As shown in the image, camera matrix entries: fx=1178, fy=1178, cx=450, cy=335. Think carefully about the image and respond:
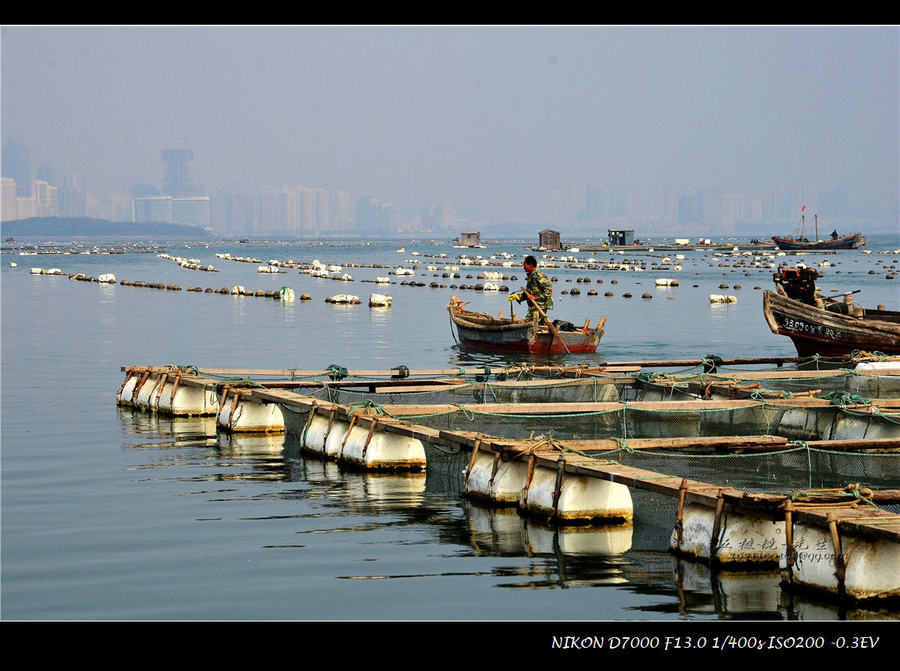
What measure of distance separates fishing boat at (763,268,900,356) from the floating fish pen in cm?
702

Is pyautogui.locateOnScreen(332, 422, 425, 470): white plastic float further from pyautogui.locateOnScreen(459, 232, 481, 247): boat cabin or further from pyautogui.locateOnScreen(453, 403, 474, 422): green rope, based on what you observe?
pyautogui.locateOnScreen(459, 232, 481, 247): boat cabin

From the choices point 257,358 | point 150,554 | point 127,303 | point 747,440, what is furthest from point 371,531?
point 127,303

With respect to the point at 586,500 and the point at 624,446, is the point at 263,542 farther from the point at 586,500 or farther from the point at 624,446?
the point at 624,446

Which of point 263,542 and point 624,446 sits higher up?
point 624,446

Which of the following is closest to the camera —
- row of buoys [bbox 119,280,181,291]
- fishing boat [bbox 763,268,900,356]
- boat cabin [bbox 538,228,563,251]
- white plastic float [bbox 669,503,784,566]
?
white plastic float [bbox 669,503,784,566]

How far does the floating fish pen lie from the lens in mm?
10164

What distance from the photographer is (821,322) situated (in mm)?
29750

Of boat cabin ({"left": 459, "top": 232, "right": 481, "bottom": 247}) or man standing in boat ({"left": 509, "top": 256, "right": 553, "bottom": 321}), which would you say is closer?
man standing in boat ({"left": 509, "top": 256, "right": 553, "bottom": 321})

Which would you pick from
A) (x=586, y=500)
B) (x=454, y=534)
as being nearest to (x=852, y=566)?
(x=586, y=500)

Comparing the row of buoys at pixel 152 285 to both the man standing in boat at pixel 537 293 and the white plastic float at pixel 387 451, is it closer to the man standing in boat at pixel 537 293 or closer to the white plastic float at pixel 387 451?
the man standing in boat at pixel 537 293

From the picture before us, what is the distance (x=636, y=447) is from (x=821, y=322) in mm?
17382

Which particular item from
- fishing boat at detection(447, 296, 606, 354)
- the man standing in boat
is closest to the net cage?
the man standing in boat
